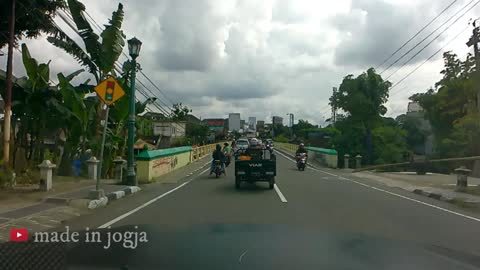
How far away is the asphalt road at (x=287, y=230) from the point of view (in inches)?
240

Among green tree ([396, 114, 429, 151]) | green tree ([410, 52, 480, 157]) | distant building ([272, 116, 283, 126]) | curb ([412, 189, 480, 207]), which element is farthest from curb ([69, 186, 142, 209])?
distant building ([272, 116, 283, 126])

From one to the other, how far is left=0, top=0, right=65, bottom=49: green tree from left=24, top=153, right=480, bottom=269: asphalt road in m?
7.64

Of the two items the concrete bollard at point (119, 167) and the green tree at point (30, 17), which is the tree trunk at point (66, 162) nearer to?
the concrete bollard at point (119, 167)

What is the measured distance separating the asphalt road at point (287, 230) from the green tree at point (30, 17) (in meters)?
7.64

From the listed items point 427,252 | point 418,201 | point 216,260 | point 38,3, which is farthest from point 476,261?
point 38,3

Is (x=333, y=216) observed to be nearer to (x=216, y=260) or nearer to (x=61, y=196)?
(x=216, y=260)

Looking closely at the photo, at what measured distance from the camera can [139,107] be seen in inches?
1016

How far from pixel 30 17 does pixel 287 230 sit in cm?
1428

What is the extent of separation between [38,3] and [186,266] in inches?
608

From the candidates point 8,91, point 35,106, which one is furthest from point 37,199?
point 35,106

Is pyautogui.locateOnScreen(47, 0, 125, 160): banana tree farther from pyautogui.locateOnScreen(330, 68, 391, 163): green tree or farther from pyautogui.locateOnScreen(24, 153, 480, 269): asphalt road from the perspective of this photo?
pyautogui.locateOnScreen(330, 68, 391, 163): green tree

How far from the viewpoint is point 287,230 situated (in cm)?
893

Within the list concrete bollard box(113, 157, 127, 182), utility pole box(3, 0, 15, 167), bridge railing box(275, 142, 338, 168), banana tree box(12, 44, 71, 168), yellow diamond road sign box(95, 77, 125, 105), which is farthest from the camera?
bridge railing box(275, 142, 338, 168)

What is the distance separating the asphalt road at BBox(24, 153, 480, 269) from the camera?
6.11 meters
